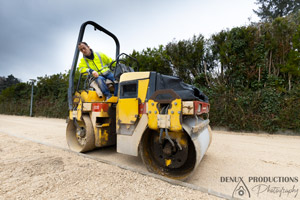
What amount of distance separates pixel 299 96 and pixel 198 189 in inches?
296

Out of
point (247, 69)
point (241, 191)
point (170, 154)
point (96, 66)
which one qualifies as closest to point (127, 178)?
point (170, 154)

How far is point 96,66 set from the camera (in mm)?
3986

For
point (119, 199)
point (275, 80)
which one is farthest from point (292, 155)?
point (275, 80)

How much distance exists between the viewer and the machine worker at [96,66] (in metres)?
3.85

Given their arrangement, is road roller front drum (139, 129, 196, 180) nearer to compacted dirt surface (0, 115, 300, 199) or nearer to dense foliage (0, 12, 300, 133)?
compacted dirt surface (0, 115, 300, 199)

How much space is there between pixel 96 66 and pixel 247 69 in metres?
7.65

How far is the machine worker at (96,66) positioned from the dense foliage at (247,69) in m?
6.09

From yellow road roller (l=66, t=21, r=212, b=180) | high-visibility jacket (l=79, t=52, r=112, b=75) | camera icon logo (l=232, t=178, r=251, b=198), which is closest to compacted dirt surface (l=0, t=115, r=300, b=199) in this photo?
camera icon logo (l=232, t=178, r=251, b=198)

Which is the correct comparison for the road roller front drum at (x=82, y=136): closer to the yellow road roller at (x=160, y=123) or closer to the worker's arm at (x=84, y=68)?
the yellow road roller at (x=160, y=123)

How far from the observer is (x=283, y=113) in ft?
22.9

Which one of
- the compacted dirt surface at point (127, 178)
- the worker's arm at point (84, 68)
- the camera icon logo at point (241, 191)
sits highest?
the worker's arm at point (84, 68)

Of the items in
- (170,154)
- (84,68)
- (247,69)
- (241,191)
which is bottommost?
(241,191)

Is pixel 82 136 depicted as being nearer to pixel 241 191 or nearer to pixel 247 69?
pixel 241 191

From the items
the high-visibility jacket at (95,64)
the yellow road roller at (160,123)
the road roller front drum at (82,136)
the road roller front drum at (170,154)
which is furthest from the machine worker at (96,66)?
the road roller front drum at (170,154)
